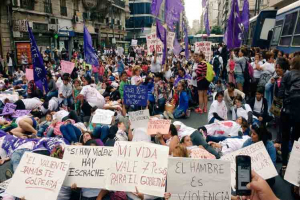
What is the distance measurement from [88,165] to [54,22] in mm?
26328

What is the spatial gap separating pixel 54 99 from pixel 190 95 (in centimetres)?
458

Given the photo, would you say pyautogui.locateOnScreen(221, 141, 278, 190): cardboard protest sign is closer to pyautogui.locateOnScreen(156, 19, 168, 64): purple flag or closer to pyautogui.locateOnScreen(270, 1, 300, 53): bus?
pyautogui.locateOnScreen(270, 1, 300, 53): bus

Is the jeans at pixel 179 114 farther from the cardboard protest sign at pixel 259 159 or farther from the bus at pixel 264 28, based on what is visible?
the bus at pixel 264 28

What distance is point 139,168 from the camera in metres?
3.38

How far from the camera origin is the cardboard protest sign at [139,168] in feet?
10.8

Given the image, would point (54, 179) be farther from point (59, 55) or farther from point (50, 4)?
point (50, 4)

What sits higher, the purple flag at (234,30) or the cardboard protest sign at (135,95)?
the purple flag at (234,30)

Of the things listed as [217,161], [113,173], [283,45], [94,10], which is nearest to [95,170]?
[113,173]

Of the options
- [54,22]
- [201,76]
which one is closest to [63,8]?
[54,22]

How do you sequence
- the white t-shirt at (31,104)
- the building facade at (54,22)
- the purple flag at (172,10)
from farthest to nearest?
the building facade at (54,22) < the purple flag at (172,10) < the white t-shirt at (31,104)

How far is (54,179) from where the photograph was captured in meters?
3.40

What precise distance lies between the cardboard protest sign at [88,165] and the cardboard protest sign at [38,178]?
6.5 inches

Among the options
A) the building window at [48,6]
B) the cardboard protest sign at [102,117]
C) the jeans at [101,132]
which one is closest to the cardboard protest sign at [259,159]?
the jeans at [101,132]

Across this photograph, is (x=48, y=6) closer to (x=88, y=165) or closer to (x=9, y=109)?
(x=9, y=109)
